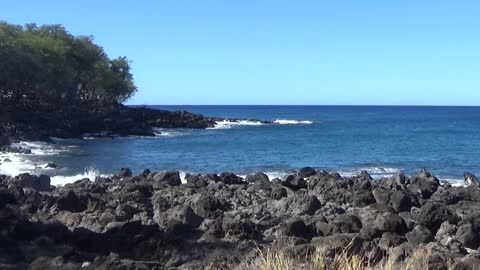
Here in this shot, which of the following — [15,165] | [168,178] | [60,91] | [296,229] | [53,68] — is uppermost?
[53,68]

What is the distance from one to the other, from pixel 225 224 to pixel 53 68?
5833 cm

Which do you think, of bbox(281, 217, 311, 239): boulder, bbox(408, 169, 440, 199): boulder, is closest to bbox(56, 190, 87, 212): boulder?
bbox(281, 217, 311, 239): boulder

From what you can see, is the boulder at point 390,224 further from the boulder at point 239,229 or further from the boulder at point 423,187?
the boulder at point 423,187

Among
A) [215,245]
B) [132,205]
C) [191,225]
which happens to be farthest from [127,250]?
[132,205]

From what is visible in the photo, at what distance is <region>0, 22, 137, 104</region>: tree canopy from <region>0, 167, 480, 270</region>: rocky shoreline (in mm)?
41098

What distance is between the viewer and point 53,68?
69.8 meters

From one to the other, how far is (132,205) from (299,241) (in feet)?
23.6

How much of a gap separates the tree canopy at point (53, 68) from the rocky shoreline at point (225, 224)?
41098mm

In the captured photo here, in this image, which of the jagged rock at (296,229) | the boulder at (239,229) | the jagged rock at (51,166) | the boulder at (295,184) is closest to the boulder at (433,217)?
the jagged rock at (296,229)

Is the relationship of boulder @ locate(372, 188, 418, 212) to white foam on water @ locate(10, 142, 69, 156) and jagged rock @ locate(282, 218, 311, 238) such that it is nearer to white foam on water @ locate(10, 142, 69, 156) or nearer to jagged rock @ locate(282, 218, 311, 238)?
jagged rock @ locate(282, 218, 311, 238)

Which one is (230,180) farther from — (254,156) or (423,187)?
(254,156)

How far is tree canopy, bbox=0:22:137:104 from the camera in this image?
61969mm

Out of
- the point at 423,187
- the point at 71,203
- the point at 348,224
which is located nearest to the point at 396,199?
the point at 348,224

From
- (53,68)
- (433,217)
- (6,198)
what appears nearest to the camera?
(433,217)
